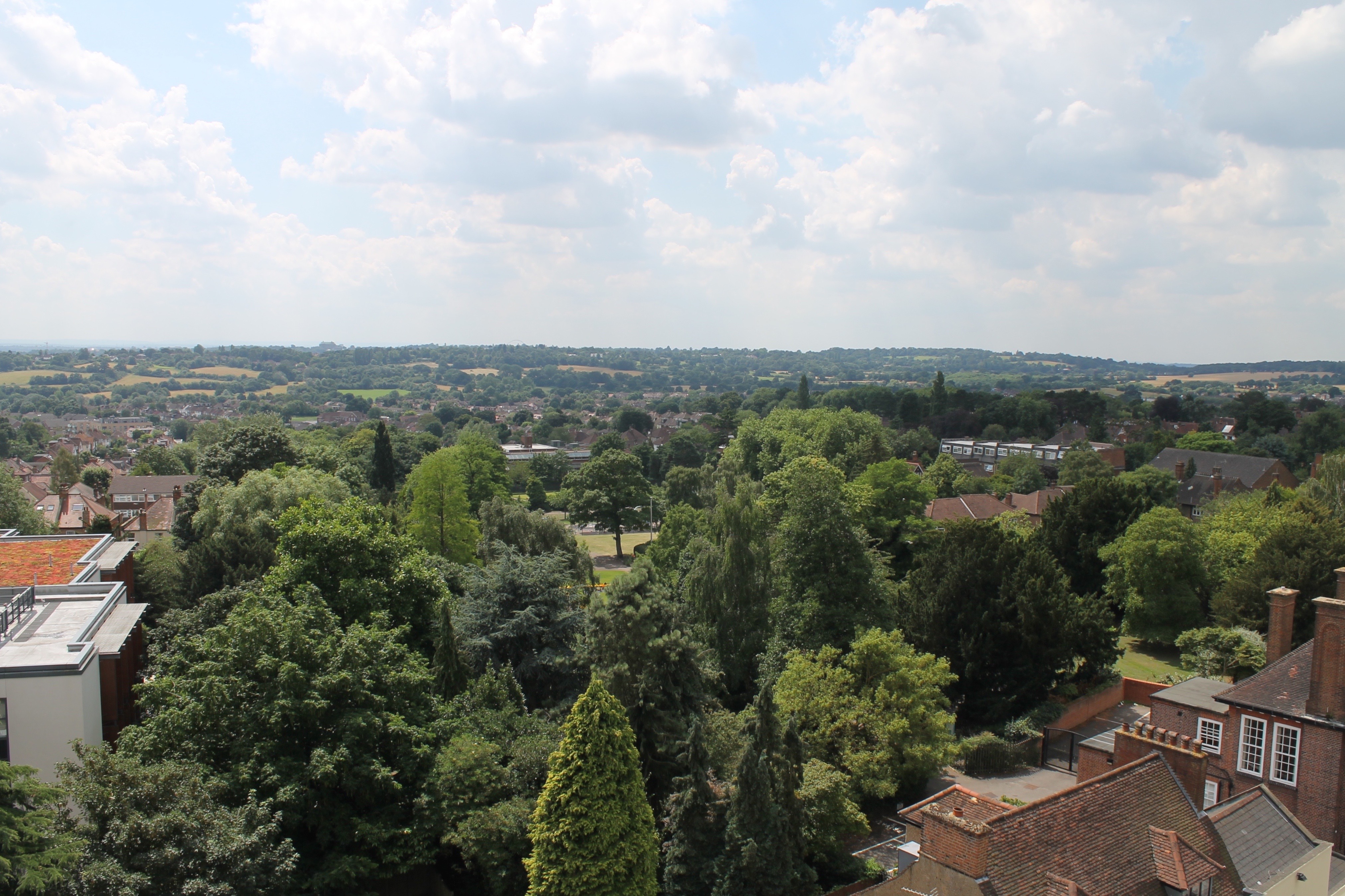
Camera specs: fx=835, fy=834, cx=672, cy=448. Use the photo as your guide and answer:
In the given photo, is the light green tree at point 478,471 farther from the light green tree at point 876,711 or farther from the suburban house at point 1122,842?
the suburban house at point 1122,842

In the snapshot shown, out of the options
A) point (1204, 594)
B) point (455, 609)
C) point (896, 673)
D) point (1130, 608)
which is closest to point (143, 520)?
point (455, 609)

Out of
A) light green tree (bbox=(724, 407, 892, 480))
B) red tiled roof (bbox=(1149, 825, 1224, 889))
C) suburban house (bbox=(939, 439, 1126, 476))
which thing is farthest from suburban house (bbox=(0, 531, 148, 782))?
suburban house (bbox=(939, 439, 1126, 476))

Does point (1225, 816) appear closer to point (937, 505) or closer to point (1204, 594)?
point (1204, 594)

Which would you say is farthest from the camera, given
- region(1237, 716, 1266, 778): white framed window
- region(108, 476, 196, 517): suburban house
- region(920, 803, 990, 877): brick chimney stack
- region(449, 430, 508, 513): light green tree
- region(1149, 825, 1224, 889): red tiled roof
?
region(108, 476, 196, 517): suburban house

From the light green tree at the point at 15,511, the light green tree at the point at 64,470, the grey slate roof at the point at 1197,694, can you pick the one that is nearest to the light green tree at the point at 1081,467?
the grey slate roof at the point at 1197,694

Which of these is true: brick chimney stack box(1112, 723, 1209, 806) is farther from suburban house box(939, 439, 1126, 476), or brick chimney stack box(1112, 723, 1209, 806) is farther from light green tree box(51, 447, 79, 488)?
light green tree box(51, 447, 79, 488)

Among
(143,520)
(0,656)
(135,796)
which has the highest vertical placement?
(0,656)
